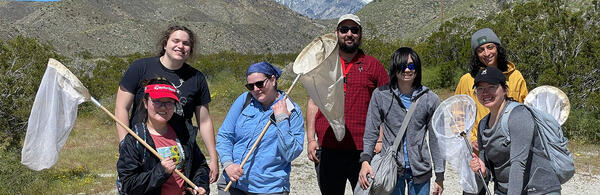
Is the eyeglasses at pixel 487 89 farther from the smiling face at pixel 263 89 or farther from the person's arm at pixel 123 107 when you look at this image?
the person's arm at pixel 123 107

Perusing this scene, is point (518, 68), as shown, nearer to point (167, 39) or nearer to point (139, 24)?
point (167, 39)

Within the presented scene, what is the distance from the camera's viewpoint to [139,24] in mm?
86500

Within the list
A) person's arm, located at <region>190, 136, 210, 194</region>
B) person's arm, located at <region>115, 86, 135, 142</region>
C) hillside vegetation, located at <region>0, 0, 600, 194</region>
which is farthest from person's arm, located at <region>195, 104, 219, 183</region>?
hillside vegetation, located at <region>0, 0, 600, 194</region>

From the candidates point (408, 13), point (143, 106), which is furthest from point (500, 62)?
point (408, 13)

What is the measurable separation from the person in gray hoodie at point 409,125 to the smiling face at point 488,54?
0.46 metres

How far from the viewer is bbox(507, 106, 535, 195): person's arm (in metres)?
2.39

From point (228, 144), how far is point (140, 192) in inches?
25.1

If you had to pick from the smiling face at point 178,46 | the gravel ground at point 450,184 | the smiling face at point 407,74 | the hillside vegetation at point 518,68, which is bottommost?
the gravel ground at point 450,184

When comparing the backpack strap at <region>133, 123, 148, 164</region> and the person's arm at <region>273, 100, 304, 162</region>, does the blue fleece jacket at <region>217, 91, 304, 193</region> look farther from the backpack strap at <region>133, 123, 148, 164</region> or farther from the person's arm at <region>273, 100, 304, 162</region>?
the backpack strap at <region>133, 123, 148, 164</region>

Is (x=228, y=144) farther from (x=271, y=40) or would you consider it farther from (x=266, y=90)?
(x=271, y=40)

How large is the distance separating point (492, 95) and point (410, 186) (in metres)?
0.81

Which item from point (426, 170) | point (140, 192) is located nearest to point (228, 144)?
point (140, 192)

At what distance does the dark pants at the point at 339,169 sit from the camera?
3.49 m

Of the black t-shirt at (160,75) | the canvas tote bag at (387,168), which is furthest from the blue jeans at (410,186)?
the black t-shirt at (160,75)
